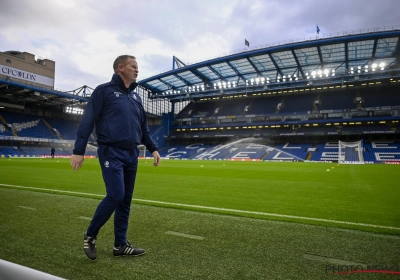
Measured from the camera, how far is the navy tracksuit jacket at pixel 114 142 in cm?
317

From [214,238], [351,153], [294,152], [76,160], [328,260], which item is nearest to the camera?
[328,260]

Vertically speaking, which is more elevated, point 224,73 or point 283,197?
point 224,73

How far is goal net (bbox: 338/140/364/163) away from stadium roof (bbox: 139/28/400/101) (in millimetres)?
11929

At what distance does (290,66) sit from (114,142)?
5143 cm

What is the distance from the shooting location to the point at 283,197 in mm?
7738

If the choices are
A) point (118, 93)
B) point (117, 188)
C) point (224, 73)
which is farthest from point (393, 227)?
point (224, 73)

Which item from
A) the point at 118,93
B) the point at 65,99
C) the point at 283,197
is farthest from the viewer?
the point at 65,99

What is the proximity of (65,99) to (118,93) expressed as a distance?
54.5 metres

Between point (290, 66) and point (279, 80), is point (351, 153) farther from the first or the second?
point (279, 80)

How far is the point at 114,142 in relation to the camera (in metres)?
3.21

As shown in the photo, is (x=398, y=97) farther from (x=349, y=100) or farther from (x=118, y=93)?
(x=118, y=93)

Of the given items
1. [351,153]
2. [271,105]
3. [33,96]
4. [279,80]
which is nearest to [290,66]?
[279,80]

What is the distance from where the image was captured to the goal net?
129ft

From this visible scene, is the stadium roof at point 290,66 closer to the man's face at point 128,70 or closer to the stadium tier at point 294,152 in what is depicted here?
the stadium tier at point 294,152
